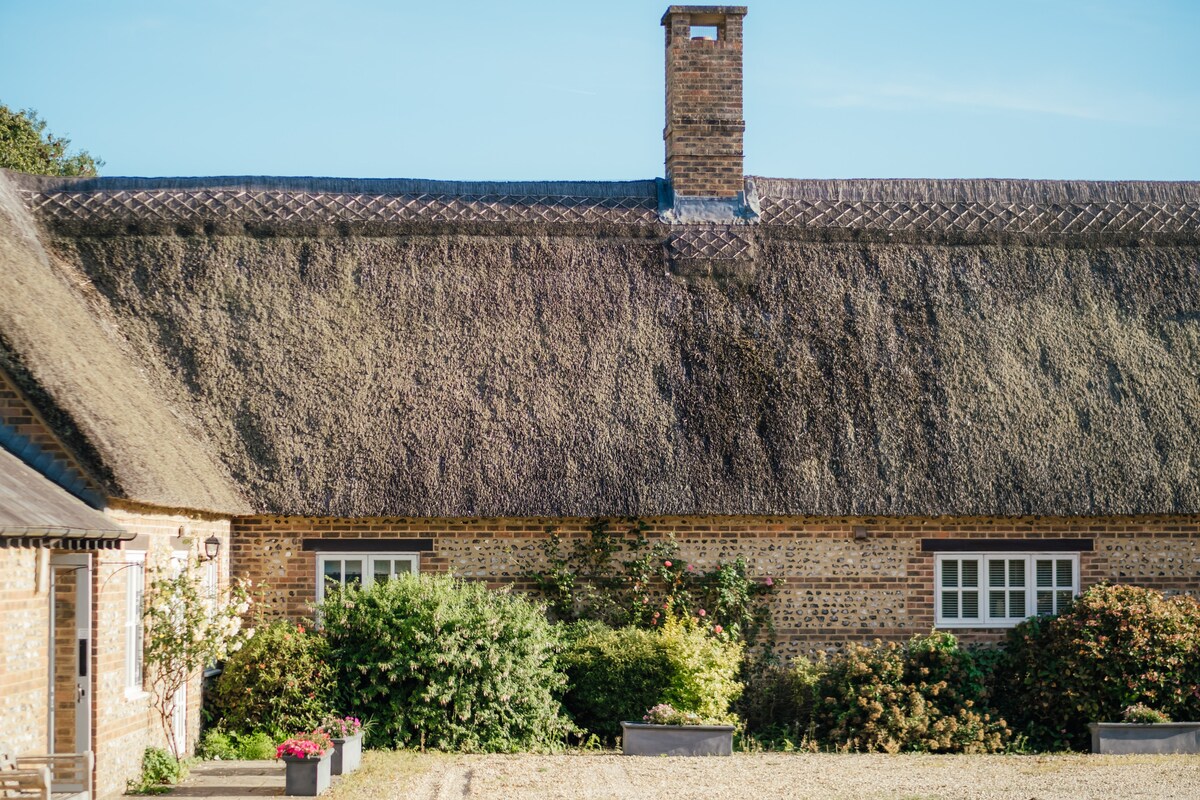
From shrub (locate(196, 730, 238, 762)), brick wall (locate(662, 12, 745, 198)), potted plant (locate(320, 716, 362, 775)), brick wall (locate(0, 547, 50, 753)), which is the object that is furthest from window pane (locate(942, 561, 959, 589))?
brick wall (locate(0, 547, 50, 753))

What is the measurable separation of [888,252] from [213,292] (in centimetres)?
805

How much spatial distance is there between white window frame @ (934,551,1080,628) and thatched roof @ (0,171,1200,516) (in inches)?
29.2

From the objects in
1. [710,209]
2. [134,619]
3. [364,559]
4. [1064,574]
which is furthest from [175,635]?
[1064,574]

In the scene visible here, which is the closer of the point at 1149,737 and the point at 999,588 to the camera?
the point at 1149,737

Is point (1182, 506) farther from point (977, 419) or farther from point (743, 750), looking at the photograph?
point (743, 750)

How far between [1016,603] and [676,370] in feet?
15.0

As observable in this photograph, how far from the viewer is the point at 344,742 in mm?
11758

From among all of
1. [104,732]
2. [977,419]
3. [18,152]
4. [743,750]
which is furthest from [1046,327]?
[18,152]

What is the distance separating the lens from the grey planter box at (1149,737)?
43.7 feet

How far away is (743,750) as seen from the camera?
1362 centimetres

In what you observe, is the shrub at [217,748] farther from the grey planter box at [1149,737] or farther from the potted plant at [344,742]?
the grey planter box at [1149,737]

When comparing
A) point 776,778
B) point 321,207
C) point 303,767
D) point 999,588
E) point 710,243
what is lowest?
point 776,778

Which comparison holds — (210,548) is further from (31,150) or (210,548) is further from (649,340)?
(31,150)

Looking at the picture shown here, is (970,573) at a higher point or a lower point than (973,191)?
lower
